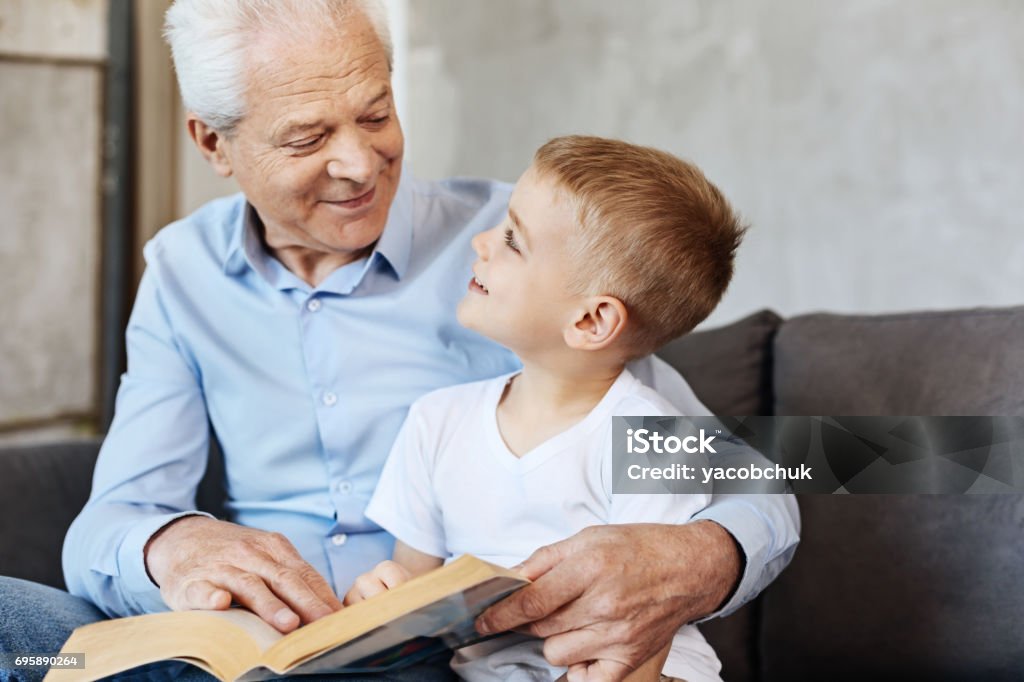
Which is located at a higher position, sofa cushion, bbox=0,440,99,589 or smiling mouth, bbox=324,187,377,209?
smiling mouth, bbox=324,187,377,209

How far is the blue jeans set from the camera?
1214 millimetres

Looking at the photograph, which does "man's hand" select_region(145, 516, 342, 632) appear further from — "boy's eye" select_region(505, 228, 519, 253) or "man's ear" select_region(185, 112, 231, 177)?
"man's ear" select_region(185, 112, 231, 177)

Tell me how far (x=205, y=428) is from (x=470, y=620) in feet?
2.71

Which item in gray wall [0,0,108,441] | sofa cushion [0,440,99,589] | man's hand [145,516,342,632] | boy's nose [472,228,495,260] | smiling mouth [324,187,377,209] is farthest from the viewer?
gray wall [0,0,108,441]

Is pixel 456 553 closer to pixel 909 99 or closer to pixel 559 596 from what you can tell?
pixel 559 596

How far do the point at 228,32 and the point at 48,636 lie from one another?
84cm

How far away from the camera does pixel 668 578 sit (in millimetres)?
1188

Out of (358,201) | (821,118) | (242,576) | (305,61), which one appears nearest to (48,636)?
(242,576)

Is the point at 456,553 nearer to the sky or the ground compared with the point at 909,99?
nearer to the ground

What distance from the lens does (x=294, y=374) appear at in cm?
→ 169

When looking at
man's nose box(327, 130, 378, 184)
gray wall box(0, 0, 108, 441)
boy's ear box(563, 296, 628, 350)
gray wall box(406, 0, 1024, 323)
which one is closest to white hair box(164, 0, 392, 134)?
man's nose box(327, 130, 378, 184)

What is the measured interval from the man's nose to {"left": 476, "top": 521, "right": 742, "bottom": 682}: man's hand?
2.09 feet

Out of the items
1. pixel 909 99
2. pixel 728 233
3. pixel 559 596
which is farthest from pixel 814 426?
pixel 909 99

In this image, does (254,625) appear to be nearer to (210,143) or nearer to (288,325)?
(288,325)
